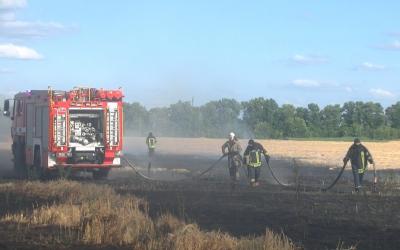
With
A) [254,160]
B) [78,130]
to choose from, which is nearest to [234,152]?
[254,160]

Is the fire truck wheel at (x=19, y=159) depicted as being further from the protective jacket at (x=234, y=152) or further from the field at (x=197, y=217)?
the protective jacket at (x=234, y=152)

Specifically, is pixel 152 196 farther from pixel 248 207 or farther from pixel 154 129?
pixel 154 129

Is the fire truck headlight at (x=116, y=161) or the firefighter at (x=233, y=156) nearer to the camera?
the firefighter at (x=233, y=156)

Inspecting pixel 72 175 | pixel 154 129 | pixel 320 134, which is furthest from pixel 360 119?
pixel 72 175

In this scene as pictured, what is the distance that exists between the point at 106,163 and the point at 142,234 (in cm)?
1412

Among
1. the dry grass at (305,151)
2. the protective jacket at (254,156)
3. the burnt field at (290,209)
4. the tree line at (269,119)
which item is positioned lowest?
the burnt field at (290,209)

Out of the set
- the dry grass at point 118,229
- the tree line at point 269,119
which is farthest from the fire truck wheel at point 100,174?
the tree line at point 269,119

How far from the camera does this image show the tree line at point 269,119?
10531 cm

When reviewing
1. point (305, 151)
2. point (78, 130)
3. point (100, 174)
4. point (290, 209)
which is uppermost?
point (78, 130)

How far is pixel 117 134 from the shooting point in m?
24.9

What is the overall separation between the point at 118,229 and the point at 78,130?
45.6ft

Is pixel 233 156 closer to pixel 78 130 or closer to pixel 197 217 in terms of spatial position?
pixel 78 130

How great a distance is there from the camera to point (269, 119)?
385 feet

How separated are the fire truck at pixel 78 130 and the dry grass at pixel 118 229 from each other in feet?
29.2
